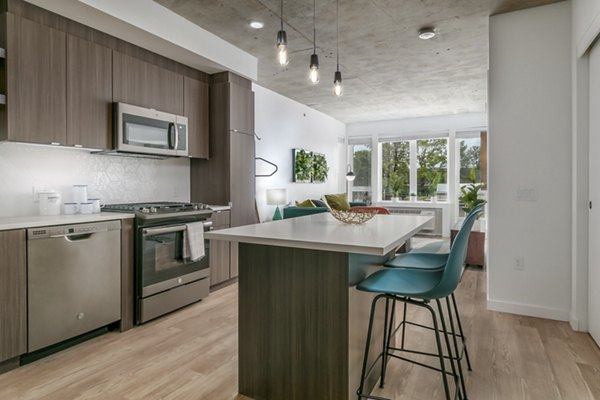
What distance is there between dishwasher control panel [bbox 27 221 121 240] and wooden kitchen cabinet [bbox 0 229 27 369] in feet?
0.24

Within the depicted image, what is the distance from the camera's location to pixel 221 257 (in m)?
3.97

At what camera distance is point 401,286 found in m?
1.70

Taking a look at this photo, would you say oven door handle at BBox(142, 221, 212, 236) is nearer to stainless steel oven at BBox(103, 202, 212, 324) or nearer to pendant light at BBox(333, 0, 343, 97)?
stainless steel oven at BBox(103, 202, 212, 324)

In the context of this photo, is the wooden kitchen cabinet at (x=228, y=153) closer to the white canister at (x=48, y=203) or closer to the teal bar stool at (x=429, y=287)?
the white canister at (x=48, y=203)

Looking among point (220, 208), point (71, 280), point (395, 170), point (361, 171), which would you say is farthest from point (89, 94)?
point (395, 170)

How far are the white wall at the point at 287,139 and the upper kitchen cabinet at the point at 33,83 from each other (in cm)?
310

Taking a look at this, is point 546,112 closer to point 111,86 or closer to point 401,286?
point 401,286

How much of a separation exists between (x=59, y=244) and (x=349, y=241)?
2077 mm

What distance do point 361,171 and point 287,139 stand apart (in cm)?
308

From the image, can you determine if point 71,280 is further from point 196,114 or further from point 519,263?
point 519,263

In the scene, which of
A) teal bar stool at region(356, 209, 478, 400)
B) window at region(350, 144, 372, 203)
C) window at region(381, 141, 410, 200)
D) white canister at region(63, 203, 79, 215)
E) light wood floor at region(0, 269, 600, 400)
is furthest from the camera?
window at region(350, 144, 372, 203)

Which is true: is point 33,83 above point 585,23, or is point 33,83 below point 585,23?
below

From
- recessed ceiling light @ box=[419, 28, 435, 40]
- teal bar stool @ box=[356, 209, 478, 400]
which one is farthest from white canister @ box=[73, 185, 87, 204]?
recessed ceiling light @ box=[419, 28, 435, 40]

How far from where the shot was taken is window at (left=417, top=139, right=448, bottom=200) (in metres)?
8.03
